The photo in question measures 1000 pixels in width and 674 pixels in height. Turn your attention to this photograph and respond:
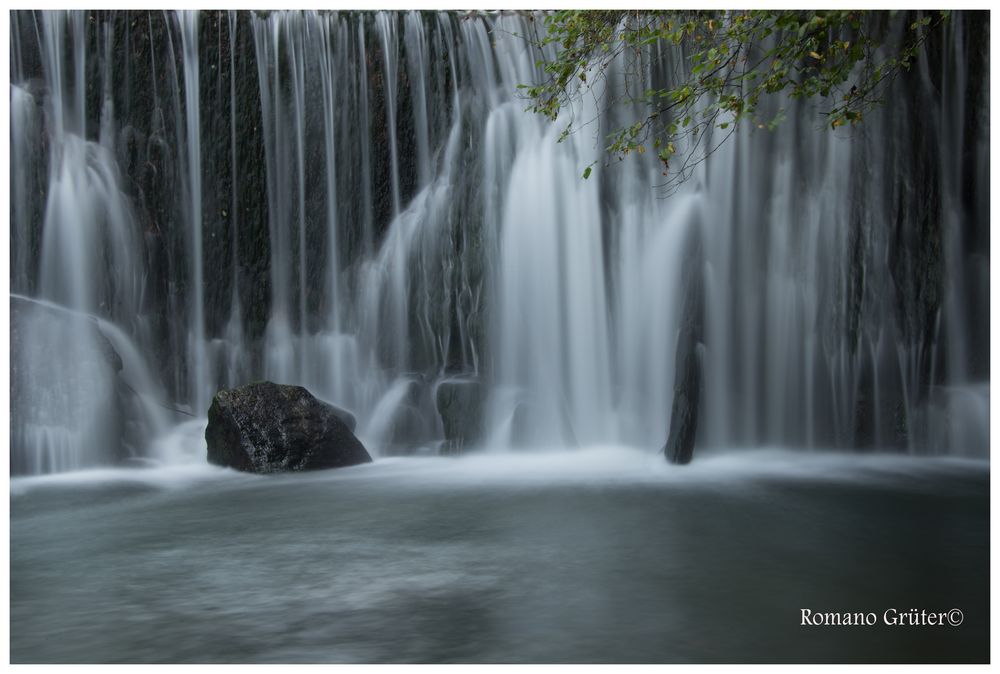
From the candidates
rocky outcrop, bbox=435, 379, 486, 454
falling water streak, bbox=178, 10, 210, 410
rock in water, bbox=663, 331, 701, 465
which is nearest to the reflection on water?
rock in water, bbox=663, 331, 701, 465

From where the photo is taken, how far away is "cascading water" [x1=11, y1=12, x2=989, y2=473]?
25.1 feet

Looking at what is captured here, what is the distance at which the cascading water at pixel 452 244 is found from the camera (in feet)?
25.1

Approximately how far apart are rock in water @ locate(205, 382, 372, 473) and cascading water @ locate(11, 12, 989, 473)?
852mm

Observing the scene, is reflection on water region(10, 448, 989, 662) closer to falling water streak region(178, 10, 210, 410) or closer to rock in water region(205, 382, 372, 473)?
rock in water region(205, 382, 372, 473)

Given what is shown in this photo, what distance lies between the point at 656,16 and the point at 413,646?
4517 millimetres

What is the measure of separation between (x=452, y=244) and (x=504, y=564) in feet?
13.9

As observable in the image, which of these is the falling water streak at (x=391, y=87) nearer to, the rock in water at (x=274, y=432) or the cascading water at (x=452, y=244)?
the cascading water at (x=452, y=244)

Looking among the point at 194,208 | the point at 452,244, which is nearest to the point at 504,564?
the point at 452,244

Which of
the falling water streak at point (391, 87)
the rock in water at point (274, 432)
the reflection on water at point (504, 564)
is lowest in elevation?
the reflection on water at point (504, 564)

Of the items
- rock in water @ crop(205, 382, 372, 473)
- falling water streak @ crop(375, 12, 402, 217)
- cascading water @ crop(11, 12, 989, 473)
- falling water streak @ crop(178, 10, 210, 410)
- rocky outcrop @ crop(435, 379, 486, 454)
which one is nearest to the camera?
rock in water @ crop(205, 382, 372, 473)

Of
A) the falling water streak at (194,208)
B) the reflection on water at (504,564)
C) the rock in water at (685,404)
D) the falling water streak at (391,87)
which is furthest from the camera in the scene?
the falling water streak at (391,87)

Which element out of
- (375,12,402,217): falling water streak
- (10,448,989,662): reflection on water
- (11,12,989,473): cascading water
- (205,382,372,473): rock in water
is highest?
(375,12,402,217): falling water streak

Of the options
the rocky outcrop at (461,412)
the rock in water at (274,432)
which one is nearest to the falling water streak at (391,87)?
the rocky outcrop at (461,412)

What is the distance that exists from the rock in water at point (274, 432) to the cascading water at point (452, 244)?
2.80 feet
